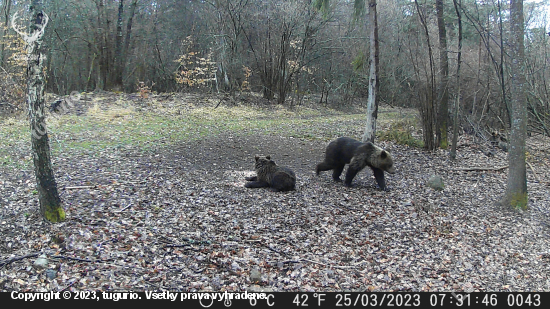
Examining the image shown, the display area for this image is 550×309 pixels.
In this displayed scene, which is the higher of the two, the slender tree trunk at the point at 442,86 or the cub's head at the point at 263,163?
the slender tree trunk at the point at 442,86

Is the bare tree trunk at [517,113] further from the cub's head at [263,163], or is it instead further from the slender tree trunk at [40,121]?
the slender tree trunk at [40,121]

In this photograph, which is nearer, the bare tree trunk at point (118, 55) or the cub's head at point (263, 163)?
the cub's head at point (263, 163)

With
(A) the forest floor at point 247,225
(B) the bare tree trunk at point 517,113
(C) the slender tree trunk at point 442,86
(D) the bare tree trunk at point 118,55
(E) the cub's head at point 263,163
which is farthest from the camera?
(D) the bare tree trunk at point 118,55

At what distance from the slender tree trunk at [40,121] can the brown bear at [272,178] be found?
3.84 meters

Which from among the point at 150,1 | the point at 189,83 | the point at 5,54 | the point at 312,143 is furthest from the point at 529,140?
the point at 5,54

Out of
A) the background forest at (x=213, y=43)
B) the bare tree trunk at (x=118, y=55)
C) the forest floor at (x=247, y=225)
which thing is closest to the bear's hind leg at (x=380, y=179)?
the forest floor at (x=247, y=225)

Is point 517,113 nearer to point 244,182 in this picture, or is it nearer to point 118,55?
point 244,182

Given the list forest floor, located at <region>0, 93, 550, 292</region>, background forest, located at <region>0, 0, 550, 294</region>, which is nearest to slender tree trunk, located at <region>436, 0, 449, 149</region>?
background forest, located at <region>0, 0, 550, 294</region>

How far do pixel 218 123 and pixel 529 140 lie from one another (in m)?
12.8

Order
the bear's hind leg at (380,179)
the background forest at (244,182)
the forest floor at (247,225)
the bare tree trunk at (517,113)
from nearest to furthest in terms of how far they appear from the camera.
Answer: the forest floor at (247,225)
the background forest at (244,182)
the bare tree trunk at (517,113)
the bear's hind leg at (380,179)

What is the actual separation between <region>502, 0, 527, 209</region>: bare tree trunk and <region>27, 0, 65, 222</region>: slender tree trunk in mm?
8278

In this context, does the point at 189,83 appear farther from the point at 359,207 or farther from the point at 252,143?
the point at 359,207

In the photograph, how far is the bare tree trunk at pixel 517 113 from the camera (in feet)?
24.2

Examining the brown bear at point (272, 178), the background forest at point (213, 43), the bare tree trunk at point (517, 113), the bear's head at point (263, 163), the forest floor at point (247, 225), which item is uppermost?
the background forest at point (213, 43)
